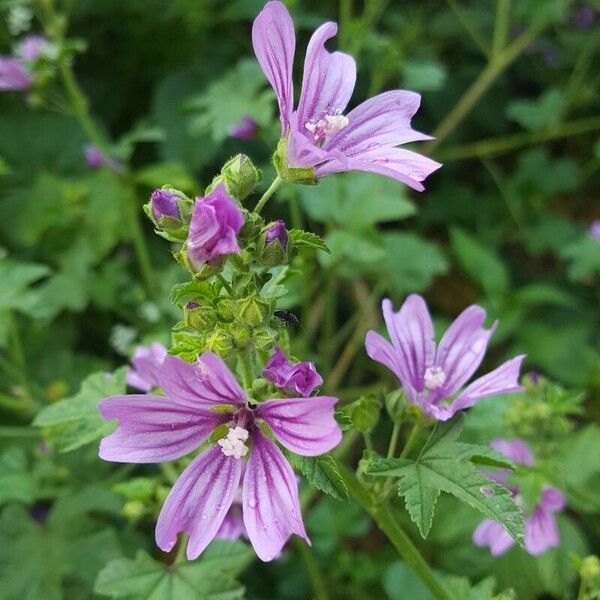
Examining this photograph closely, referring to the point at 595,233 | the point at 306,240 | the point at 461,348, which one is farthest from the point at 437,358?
the point at 595,233

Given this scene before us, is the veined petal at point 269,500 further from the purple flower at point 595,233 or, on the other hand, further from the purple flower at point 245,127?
the purple flower at point 595,233

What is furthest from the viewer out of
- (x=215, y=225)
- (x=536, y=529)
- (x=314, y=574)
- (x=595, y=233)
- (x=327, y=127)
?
(x=595, y=233)

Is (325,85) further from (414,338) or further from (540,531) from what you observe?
(540,531)

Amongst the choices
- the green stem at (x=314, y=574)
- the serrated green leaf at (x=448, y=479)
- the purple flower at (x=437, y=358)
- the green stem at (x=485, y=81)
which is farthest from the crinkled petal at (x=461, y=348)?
the green stem at (x=485, y=81)

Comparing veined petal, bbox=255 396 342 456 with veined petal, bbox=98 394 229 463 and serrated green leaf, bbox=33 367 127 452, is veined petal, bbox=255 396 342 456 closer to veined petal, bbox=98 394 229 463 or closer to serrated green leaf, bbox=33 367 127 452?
veined petal, bbox=98 394 229 463

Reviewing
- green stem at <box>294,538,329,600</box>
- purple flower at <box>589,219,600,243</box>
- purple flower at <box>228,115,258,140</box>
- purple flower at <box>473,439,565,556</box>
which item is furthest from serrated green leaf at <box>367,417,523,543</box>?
purple flower at <box>589,219,600,243</box>

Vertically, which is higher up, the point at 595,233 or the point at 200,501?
the point at 200,501
